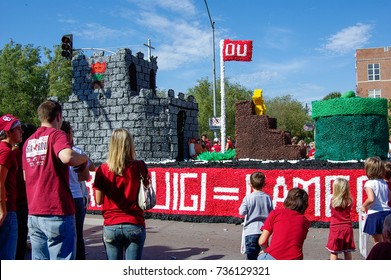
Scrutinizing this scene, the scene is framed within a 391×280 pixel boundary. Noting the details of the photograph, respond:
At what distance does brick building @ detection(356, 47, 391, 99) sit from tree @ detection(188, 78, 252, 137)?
1385cm

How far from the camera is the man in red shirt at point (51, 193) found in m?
3.37

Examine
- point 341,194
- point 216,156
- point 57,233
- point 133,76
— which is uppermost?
point 133,76

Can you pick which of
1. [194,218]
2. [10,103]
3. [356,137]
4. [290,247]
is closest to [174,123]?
[194,218]

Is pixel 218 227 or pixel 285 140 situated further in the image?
pixel 285 140

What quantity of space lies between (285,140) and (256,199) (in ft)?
21.5

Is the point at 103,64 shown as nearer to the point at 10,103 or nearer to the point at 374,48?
the point at 10,103

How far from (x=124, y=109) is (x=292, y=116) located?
37184mm

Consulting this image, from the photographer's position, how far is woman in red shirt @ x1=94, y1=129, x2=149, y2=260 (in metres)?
3.46

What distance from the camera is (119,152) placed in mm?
3484

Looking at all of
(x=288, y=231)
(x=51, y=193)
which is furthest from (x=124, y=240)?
(x=288, y=231)

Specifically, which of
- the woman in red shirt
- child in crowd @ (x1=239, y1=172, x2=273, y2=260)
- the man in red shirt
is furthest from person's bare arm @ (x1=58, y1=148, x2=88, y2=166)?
child in crowd @ (x1=239, y1=172, x2=273, y2=260)

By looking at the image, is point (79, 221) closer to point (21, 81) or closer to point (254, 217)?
point (254, 217)

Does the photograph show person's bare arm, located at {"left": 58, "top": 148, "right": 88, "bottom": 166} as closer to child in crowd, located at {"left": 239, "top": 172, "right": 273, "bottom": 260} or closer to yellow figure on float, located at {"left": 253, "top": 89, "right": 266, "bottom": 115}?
child in crowd, located at {"left": 239, "top": 172, "right": 273, "bottom": 260}

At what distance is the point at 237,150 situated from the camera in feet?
37.3
